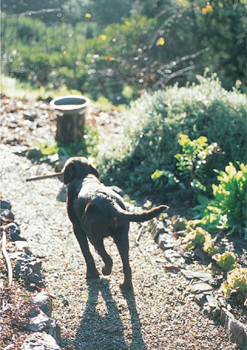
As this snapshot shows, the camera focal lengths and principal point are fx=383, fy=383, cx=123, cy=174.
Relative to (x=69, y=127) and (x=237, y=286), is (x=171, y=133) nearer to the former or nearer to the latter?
(x=69, y=127)

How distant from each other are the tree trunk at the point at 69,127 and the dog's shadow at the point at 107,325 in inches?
170

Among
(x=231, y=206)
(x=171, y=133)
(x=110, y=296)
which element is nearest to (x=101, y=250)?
(x=110, y=296)

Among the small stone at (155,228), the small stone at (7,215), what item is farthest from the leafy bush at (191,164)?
the small stone at (7,215)

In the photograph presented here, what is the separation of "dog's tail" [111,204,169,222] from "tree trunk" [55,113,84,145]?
4445mm

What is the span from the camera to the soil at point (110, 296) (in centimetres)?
339

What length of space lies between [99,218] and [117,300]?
3.05ft

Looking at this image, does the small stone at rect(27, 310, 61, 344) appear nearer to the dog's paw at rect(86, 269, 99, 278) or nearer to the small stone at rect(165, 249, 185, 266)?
the dog's paw at rect(86, 269, 99, 278)

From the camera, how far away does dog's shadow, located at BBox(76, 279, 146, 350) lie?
3346 mm

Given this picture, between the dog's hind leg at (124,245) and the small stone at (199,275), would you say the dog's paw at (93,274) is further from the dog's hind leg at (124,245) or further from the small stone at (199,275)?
the small stone at (199,275)

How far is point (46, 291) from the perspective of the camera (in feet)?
12.3

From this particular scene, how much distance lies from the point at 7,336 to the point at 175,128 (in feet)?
15.1

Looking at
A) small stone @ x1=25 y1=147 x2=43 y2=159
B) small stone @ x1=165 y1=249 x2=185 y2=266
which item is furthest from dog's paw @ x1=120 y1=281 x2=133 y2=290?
small stone @ x1=25 y1=147 x2=43 y2=159

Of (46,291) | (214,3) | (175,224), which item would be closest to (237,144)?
(175,224)

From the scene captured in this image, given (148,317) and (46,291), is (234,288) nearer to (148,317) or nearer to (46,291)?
(148,317)
